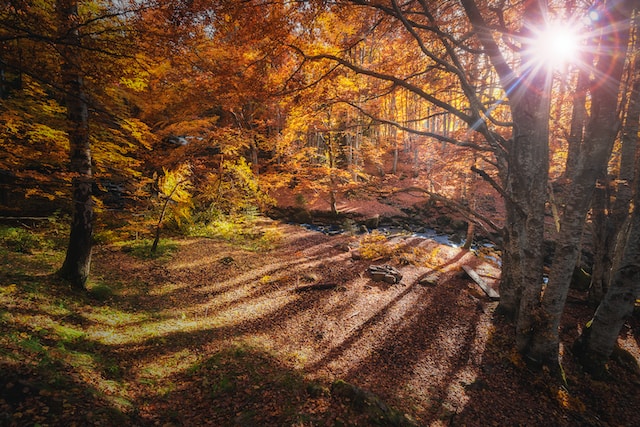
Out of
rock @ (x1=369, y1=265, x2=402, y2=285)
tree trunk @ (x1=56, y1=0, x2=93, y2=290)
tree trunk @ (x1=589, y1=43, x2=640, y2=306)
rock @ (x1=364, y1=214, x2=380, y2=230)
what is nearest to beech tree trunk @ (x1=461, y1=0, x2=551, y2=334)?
rock @ (x1=369, y1=265, x2=402, y2=285)

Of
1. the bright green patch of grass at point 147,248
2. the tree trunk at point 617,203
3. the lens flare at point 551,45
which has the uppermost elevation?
the lens flare at point 551,45

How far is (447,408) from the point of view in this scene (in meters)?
4.27

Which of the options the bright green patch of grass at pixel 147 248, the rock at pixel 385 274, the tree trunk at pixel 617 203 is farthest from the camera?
the bright green patch of grass at pixel 147 248

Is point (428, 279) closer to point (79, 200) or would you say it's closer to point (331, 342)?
point (331, 342)

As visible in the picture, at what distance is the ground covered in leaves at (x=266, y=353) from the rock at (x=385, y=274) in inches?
11.0

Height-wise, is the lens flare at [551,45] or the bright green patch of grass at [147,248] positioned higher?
the lens flare at [551,45]

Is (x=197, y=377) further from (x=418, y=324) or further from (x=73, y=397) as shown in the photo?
(x=418, y=324)

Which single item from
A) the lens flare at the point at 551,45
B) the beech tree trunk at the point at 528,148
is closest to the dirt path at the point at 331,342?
the beech tree trunk at the point at 528,148

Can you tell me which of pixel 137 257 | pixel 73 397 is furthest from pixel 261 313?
pixel 137 257

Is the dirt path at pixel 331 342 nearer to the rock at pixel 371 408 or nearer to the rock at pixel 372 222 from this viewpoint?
the rock at pixel 371 408

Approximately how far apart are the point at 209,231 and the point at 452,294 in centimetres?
1076

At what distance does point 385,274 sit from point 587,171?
233 inches

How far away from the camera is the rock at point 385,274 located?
29.5ft

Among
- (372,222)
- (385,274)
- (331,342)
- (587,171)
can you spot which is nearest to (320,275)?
Answer: (385,274)
